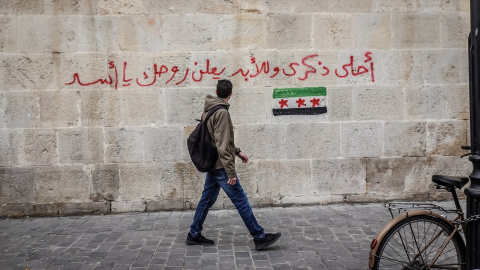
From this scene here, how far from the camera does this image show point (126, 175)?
6.42 metres

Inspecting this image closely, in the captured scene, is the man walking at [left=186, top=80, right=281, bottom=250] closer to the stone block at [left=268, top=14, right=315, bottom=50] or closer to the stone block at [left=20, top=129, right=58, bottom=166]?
the stone block at [left=268, top=14, right=315, bottom=50]

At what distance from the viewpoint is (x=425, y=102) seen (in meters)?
6.71

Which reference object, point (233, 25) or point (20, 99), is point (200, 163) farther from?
point (20, 99)

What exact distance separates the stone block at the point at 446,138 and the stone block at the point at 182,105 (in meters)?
3.49

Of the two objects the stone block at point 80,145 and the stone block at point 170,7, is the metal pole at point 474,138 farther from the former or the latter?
the stone block at point 80,145

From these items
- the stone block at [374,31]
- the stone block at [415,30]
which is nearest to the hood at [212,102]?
the stone block at [374,31]

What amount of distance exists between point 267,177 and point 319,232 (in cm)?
143

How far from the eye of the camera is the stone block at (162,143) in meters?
6.44

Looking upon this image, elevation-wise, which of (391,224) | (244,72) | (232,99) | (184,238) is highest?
(244,72)

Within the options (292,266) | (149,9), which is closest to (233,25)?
(149,9)

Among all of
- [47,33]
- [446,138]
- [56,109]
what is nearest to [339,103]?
[446,138]

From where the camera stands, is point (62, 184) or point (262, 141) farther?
point (262, 141)

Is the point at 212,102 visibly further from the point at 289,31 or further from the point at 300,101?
the point at 289,31

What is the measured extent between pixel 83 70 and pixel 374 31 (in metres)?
4.35
